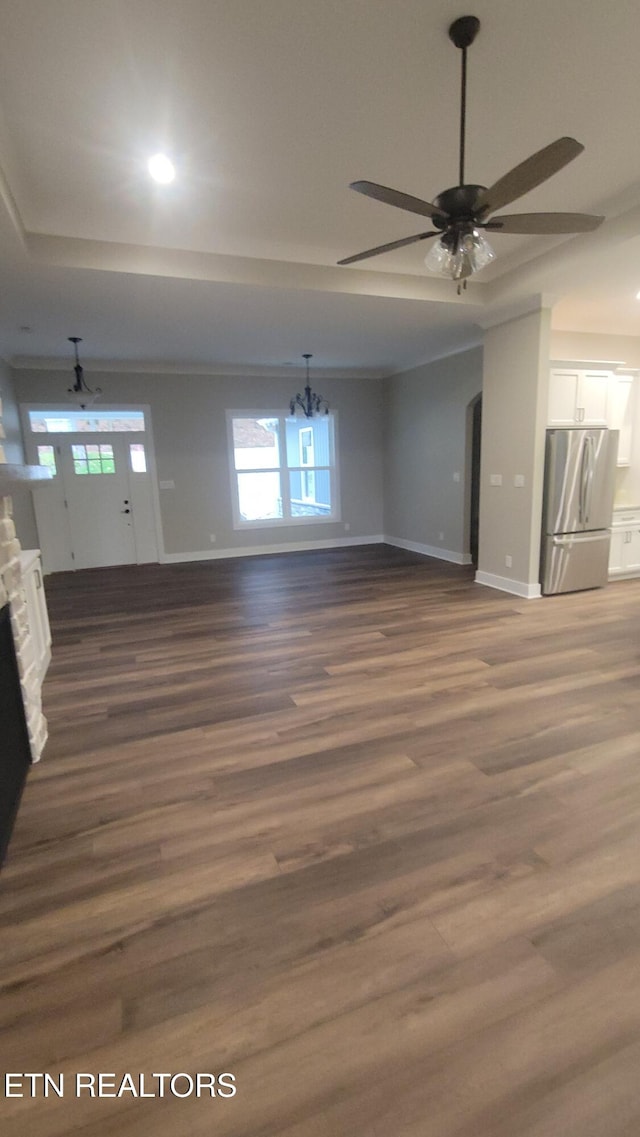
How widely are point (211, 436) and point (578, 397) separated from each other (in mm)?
4973

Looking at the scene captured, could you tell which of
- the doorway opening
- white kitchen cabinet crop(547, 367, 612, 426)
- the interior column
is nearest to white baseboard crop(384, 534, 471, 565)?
the interior column

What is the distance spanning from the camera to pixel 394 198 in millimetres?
2086

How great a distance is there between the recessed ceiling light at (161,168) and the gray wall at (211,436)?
4646 mm

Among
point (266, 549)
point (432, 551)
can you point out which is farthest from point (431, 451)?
point (266, 549)

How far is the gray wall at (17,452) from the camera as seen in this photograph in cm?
609

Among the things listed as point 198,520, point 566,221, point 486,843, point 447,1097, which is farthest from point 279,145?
point 198,520

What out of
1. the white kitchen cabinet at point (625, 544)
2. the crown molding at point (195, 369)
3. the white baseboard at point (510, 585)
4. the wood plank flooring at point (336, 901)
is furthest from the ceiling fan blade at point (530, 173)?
the crown molding at point (195, 369)

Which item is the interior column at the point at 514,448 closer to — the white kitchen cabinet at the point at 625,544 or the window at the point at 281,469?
the white kitchen cabinet at the point at 625,544

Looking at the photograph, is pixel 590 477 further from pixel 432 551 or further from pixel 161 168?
pixel 161 168

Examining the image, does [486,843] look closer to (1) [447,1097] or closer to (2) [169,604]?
(1) [447,1097]

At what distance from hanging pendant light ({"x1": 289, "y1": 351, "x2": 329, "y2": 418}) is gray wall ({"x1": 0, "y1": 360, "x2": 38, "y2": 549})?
3571 mm

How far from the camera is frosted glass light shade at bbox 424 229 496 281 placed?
236 centimetres

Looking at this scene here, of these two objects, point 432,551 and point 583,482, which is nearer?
point 583,482

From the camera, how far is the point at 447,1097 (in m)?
1.19
